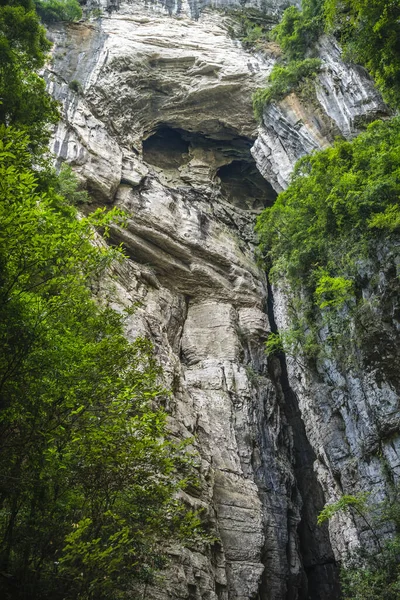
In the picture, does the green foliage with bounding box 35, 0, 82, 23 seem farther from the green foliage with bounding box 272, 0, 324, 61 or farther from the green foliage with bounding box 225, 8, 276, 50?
the green foliage with bounding box 272, 0, 324, 61

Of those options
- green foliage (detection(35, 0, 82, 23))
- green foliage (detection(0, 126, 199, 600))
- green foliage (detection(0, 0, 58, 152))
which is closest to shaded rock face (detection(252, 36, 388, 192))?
green foliage (detection(35, 0, 82, 23))

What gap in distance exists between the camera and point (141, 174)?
815 inches

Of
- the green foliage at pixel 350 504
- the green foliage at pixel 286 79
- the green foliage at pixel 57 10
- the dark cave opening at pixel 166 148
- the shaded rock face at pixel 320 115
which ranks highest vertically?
the green foliage at pixel 57 10

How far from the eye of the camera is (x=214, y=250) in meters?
20.6

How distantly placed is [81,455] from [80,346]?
50.7 inches

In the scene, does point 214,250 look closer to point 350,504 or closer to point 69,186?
point 69,186

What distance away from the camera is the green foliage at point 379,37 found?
9.59 meters

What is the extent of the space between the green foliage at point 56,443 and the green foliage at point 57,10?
23582 millimetres

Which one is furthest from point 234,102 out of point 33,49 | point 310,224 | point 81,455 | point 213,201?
→ point 81,455

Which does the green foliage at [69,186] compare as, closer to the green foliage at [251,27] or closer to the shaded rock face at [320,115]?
the shaded rock face at [320,115]

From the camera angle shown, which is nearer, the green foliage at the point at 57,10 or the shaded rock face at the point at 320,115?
the shaded rock face at the point at 320,115

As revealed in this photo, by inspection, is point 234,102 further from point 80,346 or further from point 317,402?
point 80,346

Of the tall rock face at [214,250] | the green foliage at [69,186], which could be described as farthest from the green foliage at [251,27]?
the green foliage at [69,186]

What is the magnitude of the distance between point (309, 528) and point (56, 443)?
655 inches
